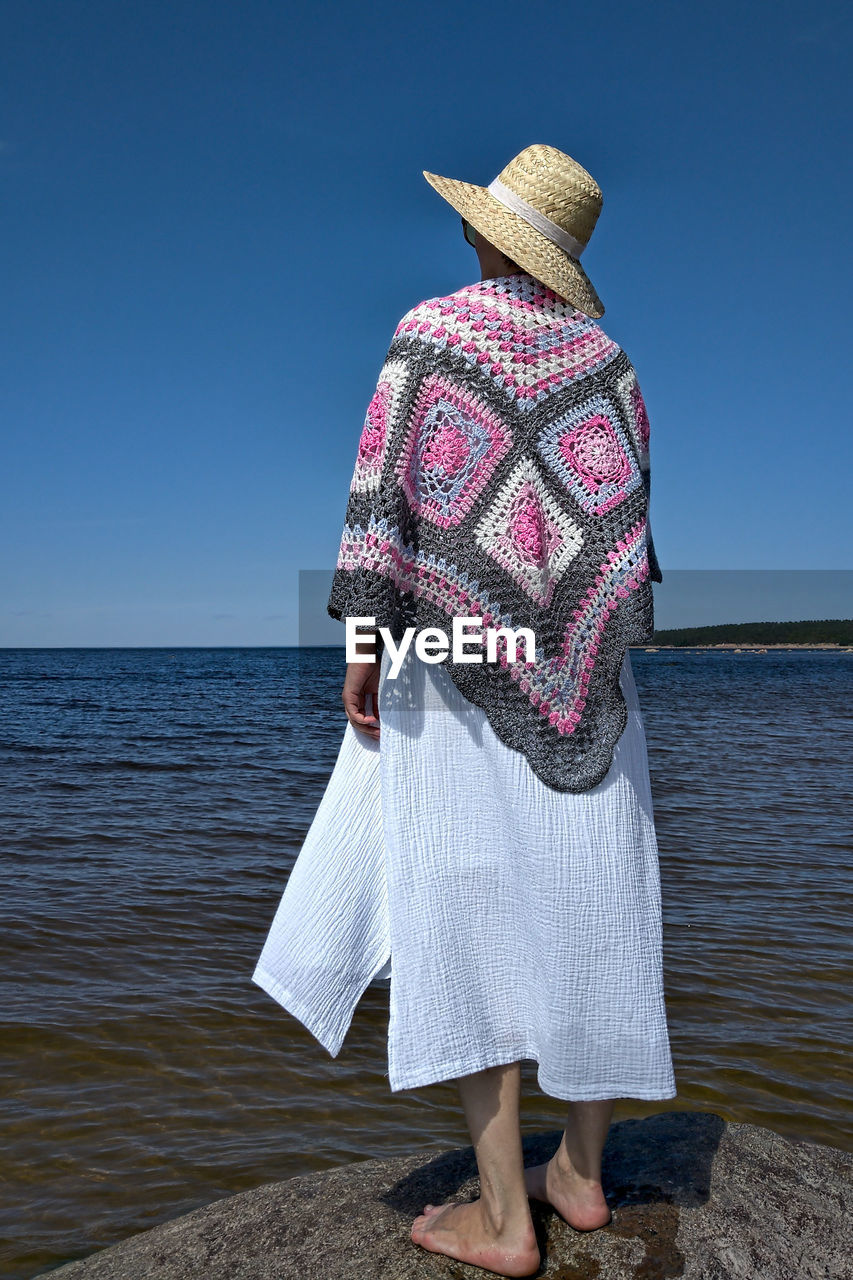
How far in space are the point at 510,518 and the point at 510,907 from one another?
29.6 inches

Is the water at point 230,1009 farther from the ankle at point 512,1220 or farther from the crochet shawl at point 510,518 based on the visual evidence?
the crochet shawl at point 510,518

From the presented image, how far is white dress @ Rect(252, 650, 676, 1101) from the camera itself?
66.8 inches

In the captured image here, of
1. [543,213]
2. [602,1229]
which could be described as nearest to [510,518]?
[543,213]

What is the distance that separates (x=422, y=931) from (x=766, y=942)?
10.8ft

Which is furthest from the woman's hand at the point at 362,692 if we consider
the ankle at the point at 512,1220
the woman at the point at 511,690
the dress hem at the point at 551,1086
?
the ankle at the point at 512,1220

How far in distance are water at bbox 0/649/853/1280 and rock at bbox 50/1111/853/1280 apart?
48cm

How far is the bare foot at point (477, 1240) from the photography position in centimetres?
179

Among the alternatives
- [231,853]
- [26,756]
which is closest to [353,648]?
[231,853]

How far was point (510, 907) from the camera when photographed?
69.6 inches

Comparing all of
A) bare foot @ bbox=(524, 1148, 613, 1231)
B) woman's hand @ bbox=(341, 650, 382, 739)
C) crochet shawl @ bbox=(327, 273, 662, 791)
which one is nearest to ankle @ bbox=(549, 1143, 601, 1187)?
bare foot @ bbox=(524, 1148, 613, 1231)

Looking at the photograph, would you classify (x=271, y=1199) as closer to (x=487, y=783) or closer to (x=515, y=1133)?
(x=515, y=1133)

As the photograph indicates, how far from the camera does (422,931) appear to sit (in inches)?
68.6

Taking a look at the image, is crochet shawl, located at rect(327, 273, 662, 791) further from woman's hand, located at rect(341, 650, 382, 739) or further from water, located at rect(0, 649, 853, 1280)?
water, located at rect(0, 649, 853, 1280)

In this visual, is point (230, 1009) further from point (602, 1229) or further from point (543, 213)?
point (543, 213)
